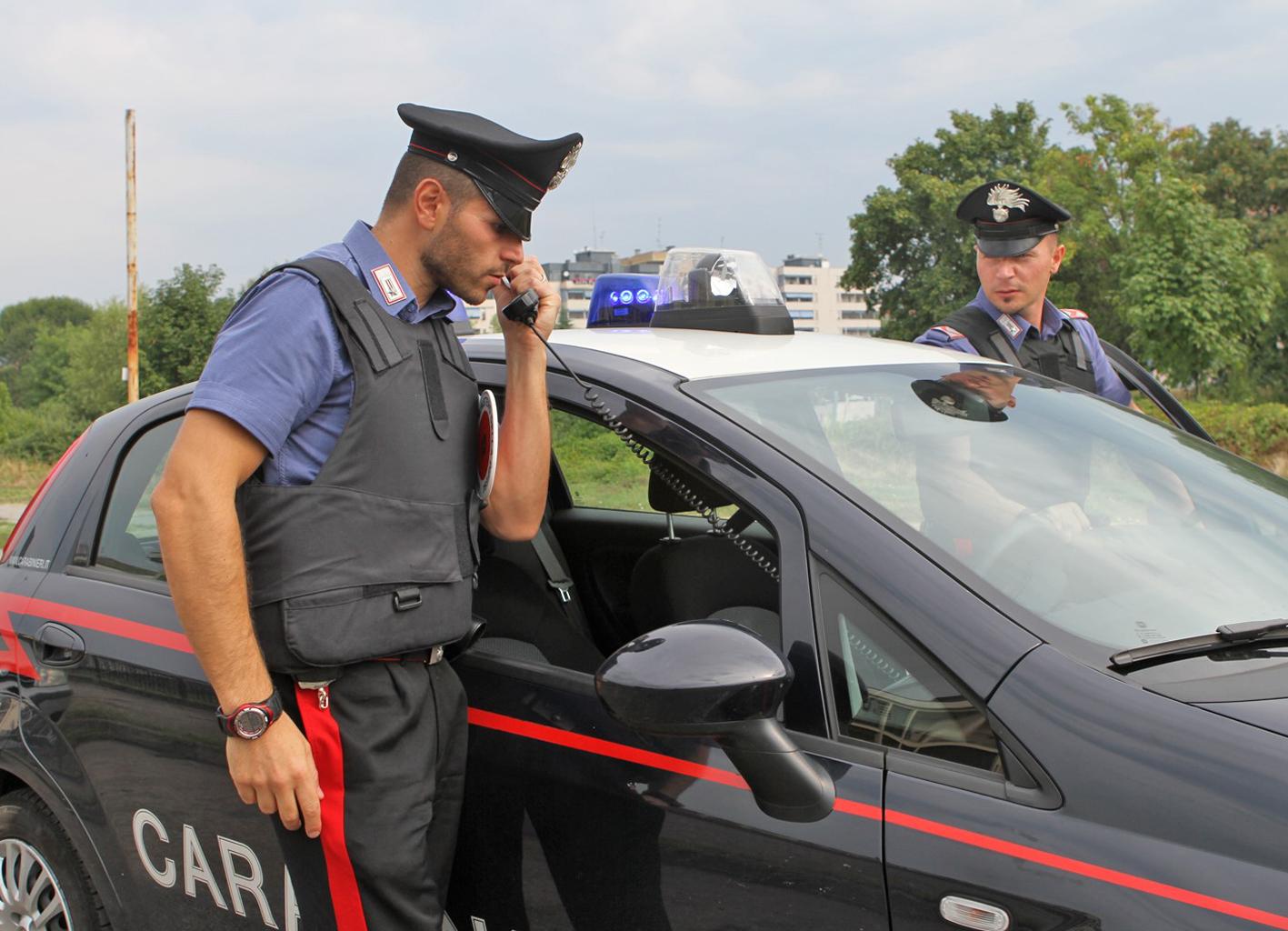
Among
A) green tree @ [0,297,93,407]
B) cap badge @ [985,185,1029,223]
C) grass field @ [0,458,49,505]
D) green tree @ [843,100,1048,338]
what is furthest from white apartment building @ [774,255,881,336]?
cap badge @ [985,185,1029,223]

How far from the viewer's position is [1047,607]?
63.9 inches

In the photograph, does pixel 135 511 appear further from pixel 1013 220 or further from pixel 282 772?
pixel 1013 220

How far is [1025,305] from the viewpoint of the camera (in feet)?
11.9

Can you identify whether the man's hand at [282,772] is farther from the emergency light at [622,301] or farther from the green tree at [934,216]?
the green tree at [934,216]

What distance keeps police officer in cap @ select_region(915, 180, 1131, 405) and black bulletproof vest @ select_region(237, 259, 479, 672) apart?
1987 mm

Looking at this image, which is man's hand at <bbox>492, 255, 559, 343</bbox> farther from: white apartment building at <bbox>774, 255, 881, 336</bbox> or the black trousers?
white apartment building at <bbox>774, 255, 881, 336</bbox>

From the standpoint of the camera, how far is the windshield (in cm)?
169

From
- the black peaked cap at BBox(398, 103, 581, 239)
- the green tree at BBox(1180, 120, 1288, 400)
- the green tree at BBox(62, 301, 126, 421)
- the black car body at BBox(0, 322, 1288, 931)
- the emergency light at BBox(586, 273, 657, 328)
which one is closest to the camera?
the black car body at BBox(0, 322, 1288, 931)

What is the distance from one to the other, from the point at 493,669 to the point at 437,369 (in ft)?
1.61

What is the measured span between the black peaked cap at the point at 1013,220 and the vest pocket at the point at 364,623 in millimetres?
2446

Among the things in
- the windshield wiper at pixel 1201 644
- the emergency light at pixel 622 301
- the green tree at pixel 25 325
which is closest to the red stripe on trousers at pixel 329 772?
the windshield wiper at pixel 1201 644

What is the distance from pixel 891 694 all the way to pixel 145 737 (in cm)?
136

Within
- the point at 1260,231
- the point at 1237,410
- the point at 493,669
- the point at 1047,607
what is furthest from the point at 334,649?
the point at 1260,231

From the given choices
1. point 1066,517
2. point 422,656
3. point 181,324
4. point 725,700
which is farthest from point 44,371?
point 725,700
